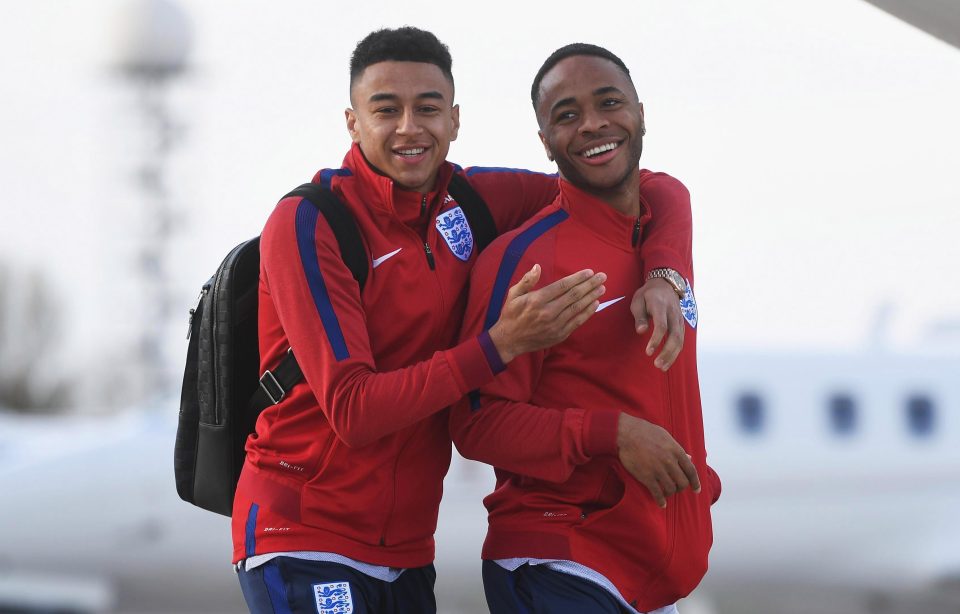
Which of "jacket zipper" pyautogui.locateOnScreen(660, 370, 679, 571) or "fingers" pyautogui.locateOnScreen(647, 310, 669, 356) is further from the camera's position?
"jacket zipper" pyautogui.locateOnScreen(660, 370, 679, 571)

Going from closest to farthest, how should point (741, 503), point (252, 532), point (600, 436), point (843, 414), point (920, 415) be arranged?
point (600, 436) < point (252, 532) < point (741, 503) < point (843, 414) < point (920, 415)

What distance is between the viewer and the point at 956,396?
9.99 m

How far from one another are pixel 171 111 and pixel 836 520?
2124cm

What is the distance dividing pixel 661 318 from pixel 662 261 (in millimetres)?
273

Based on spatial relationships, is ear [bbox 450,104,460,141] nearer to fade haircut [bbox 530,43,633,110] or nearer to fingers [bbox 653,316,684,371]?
fade haircut [bbox 530,43,633,110]

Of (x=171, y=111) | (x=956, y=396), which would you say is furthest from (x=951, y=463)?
(x=171, y=111)

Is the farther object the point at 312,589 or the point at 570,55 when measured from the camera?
the point at 570,55

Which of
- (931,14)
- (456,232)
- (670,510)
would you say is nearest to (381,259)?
(456,232)

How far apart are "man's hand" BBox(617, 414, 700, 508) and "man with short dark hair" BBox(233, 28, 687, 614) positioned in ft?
0.51

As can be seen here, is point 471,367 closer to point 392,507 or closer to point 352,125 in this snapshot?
point 392,507

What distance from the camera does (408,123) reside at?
8.41ft

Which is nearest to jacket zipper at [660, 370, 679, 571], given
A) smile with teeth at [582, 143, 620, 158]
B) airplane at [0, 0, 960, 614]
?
smile with teeth at [582, 143, 620, 158]

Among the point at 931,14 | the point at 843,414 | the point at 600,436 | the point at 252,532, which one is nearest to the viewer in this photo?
the point at 931,14

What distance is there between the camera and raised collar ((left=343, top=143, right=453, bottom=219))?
255cm
